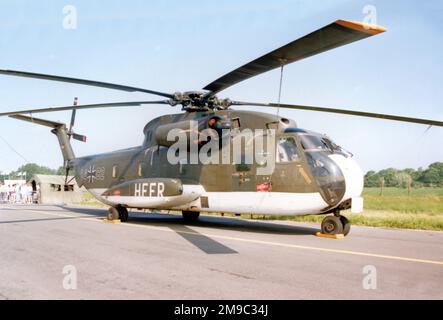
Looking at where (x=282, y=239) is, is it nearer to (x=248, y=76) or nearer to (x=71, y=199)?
(x=248, y=76)

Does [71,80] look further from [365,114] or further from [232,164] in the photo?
[365,114]

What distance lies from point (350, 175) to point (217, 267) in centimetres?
494

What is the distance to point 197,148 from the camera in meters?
11.7

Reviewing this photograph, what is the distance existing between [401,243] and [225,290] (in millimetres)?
5989

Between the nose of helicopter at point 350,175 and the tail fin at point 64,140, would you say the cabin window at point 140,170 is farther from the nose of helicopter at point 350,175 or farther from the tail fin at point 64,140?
the nose of helicopter at point 350,175

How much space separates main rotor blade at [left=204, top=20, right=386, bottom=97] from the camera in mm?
5121

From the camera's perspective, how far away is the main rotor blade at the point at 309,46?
512 centimetres

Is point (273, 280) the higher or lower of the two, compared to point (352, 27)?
lower

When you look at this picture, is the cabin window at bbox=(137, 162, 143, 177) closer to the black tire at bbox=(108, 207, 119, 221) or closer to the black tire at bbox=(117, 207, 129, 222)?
the black tire at bbox=(117, 207, 129, 222)

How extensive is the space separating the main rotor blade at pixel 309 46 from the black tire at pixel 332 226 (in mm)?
4223

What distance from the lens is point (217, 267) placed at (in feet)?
19.6

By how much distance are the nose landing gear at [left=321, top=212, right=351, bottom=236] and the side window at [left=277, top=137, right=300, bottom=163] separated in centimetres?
172

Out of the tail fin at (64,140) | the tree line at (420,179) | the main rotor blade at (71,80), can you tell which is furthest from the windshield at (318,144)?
the tree line at (420,179)
